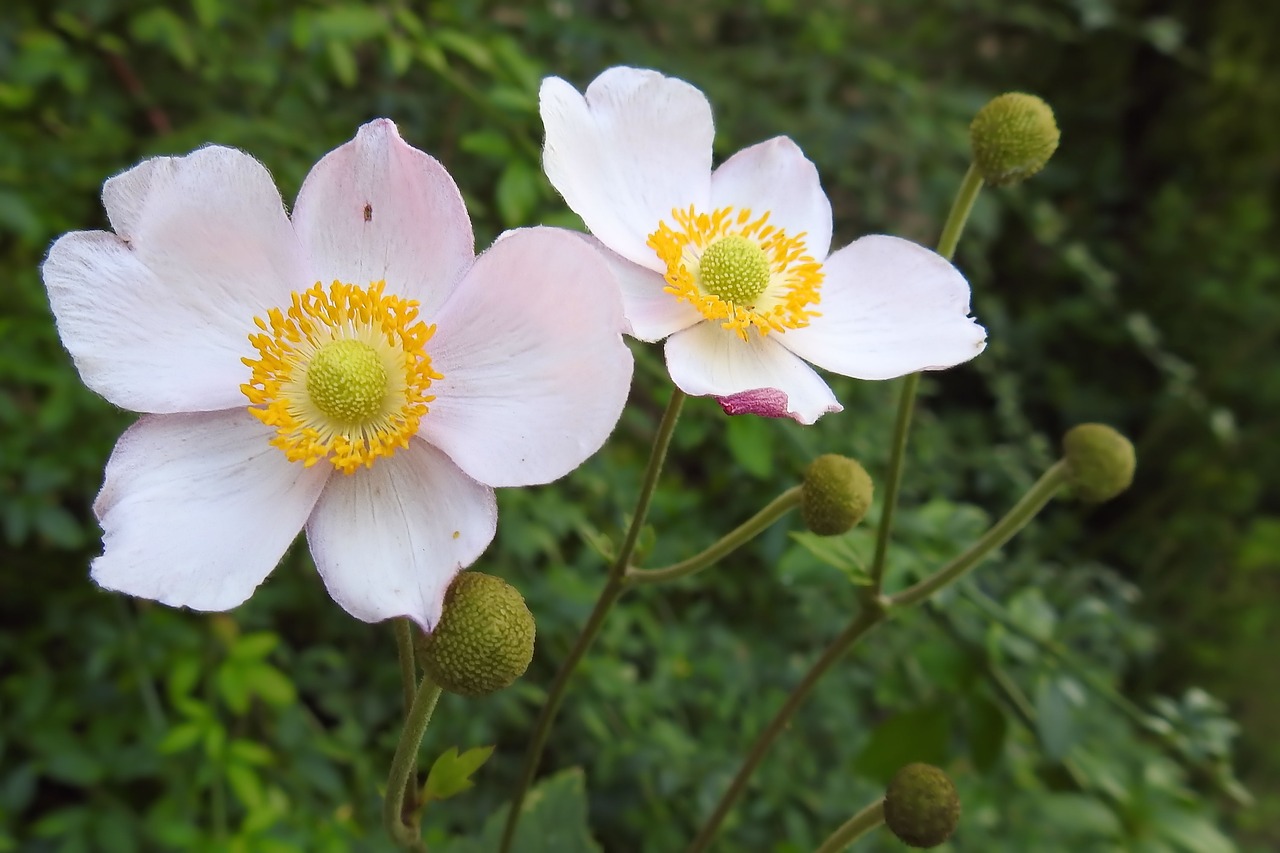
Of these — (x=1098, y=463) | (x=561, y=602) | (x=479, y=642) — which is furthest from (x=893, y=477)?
(x=561, y=602)

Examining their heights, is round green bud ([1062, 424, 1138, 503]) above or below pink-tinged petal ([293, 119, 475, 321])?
below

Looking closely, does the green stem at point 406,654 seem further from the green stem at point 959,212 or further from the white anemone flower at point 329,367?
the green stem at point 959,212

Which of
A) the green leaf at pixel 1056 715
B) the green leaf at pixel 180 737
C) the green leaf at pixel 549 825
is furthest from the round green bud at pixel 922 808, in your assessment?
the green leaf at pixel 180 737

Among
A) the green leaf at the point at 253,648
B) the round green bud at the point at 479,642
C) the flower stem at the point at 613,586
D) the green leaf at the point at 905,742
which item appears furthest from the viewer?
the green leaf at the point at 253,648

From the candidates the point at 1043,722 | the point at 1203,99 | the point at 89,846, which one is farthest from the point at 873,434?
the point at 1203,99

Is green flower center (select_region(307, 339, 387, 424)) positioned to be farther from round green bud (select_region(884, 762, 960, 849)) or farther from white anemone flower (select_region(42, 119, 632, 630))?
round green bud (select_region(884, 762, 960, 849))

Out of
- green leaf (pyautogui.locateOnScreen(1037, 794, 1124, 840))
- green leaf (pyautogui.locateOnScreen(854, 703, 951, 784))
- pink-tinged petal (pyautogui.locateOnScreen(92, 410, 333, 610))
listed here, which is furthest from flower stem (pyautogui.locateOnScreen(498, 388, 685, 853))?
green leaf (pyautogui.locateOnScreen(1037, 794, 1124, 840))

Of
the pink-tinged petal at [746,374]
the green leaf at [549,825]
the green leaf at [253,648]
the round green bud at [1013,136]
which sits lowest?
the green leaf at [253,648]

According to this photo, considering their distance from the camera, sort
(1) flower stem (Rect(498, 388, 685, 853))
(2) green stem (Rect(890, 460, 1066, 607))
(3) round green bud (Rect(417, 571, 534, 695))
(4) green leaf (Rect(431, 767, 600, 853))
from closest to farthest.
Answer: (3) round green bud (Rect(417, 571, 534, 695))
(1) flower stem (Rect(498, 388, 685, 853))
(2) green stem (Rect(890, 460, 1066, 607))
(4) green leaf (Rect(431, 767, 600, 853))
